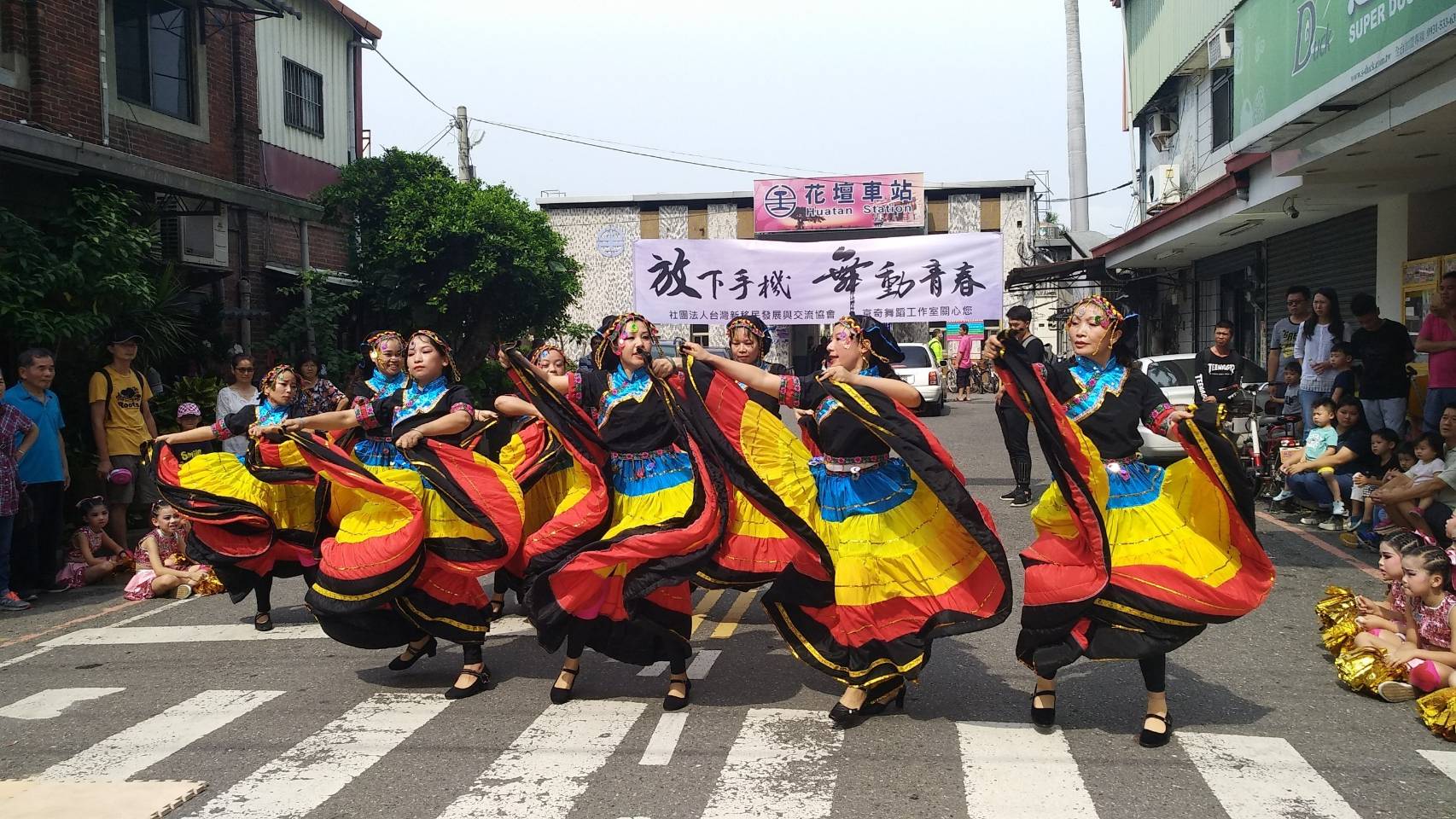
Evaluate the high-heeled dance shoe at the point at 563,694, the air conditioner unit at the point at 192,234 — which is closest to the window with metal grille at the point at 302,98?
the air conditioner unit at the point at 192,234

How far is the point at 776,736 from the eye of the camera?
4.81 m

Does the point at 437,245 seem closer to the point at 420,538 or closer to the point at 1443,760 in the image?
the point at 420,538

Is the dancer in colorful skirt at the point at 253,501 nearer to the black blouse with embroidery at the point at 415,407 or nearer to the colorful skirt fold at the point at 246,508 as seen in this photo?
the colorful skirt fold at the point at 246,508

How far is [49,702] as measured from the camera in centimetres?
556

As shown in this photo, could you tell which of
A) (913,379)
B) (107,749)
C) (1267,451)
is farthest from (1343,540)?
(913,379)

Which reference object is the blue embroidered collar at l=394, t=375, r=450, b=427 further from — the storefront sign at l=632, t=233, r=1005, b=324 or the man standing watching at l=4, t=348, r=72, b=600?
the storefront sign at l=632, t=233, r=1005, b=324

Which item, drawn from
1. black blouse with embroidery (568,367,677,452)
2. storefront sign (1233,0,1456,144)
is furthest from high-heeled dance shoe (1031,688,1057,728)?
storefront sign (1233,0,1456,144)

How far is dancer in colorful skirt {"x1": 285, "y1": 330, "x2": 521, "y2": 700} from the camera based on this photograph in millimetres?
5285

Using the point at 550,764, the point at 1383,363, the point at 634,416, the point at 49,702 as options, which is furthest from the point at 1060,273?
the point at 49,702

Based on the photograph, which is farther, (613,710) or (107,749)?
(613,710)

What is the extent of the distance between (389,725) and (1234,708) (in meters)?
3.74

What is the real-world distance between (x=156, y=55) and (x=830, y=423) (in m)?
12.1

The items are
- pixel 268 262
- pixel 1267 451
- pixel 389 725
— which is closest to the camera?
pixel 389 725

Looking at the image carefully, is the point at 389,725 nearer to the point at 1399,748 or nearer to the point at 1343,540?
the point at 1399,748
